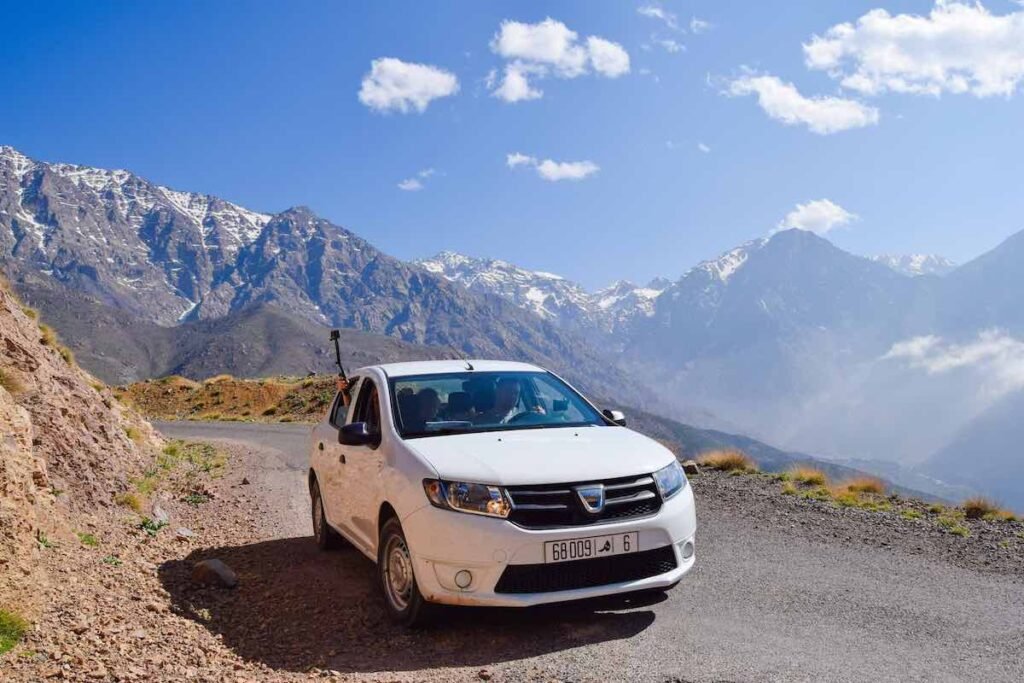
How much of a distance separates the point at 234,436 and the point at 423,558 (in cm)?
2037

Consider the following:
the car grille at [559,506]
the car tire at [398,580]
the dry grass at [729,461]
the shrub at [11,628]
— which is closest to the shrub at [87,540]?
the shrub at [11,628]

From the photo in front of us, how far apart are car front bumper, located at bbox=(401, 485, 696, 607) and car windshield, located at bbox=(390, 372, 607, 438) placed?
1.07m

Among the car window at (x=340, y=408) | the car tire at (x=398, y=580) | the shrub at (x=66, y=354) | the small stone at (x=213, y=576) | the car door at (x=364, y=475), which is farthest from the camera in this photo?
the shrub at (x=66, y=354)

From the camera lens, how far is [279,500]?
1166 centimetres

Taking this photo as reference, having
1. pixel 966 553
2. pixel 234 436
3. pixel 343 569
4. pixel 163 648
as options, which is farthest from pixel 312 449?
pixel 234 436

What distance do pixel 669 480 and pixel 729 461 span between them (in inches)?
433

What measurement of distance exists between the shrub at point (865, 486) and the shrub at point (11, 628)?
1241 cm

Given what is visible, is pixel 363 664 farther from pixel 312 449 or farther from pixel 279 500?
pixel 279 500

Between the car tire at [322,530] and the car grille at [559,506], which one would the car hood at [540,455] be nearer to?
the car grille at [559,506]

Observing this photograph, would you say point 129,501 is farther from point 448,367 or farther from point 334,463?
point 448,367

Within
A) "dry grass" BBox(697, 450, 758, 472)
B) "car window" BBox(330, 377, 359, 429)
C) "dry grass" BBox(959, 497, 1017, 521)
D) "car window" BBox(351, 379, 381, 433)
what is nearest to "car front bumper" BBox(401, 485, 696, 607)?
"car window" BBox(351, 379, 381, 433)

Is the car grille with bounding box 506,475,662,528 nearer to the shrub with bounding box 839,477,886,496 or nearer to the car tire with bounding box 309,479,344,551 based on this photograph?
the car tire with bounding box 309,479,344,551

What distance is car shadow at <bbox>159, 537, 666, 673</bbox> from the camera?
4.94 metres

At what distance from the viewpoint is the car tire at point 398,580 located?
5.14 m
